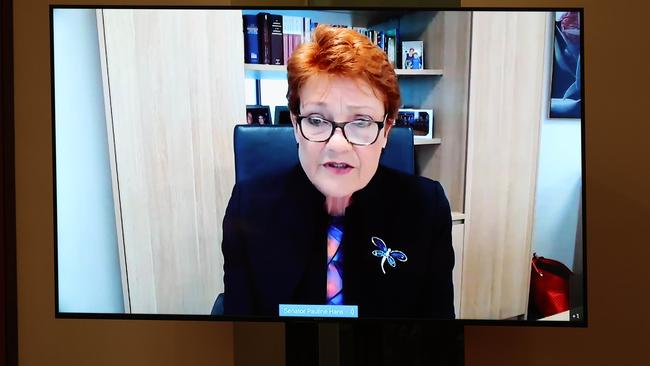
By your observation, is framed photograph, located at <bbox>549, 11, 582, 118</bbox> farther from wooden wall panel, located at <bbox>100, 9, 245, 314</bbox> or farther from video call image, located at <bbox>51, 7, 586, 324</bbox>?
wooden wall panel, located at <bbox>100, 9, 245, 314</bbox>

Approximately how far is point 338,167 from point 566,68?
29.0 inches

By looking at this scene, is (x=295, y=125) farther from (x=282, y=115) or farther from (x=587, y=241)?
(x=587, y=241)

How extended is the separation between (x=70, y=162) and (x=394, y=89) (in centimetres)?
101

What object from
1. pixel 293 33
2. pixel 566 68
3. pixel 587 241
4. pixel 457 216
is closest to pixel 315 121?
pixel 293 33

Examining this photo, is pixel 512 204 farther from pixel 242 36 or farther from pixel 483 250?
pixel 242 36

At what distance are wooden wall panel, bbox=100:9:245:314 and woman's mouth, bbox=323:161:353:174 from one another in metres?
0.30

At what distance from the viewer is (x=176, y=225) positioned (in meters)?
1.85

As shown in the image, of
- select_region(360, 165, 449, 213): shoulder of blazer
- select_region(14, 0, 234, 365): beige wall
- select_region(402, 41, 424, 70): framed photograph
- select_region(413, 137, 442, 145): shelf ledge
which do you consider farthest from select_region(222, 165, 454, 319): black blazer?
select_region(14, 0, 234, 365): beige wall

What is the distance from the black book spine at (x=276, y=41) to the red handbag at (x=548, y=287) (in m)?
0.97

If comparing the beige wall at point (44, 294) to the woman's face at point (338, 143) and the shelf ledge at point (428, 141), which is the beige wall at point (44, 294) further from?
the shelf ledge at point (428, 141)

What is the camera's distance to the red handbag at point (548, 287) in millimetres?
1807

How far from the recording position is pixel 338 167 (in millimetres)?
1795

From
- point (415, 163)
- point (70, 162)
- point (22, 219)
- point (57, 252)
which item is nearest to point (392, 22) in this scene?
point (415, 163)

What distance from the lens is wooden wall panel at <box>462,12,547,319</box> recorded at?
5.85ft
